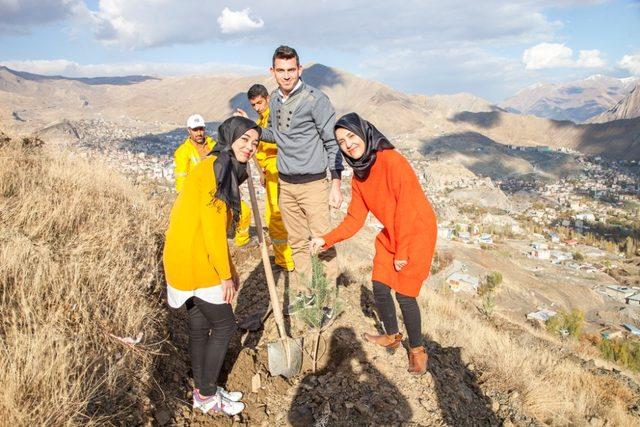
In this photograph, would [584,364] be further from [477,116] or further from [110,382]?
[477,116]

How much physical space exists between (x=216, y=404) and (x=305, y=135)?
2.13 m

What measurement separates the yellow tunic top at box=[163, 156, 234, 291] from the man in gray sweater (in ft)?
4.16

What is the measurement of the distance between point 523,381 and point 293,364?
2.25 m

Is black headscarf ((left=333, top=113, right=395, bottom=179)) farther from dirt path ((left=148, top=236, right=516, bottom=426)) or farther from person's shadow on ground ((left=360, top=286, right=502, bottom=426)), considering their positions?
person's shadow on ground ((left=360, top=286, right=502, bottom=426))

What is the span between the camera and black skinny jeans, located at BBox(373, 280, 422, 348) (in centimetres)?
278

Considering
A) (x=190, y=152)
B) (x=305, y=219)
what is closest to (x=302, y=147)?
(x=305, y=219)

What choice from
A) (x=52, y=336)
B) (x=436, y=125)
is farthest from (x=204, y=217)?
(x=436, y=125)

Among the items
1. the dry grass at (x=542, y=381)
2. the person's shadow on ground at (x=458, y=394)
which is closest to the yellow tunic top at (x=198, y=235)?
the person's shadow on ground at (x=458, y=394)

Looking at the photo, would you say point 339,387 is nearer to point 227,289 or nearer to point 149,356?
point 227,289

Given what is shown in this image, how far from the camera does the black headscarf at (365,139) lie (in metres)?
2.51

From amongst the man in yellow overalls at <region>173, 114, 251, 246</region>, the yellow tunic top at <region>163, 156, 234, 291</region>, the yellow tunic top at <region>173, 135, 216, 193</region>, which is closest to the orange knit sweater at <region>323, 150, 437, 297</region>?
the yellow tunic top at <region>163, 156, 234, 291</region>

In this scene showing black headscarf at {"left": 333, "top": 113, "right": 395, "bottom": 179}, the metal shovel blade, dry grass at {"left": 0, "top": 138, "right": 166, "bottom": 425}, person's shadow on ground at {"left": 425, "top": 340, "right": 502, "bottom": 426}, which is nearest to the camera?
dry grass at {"left": 0, "top": 138, "right": 166, "bottom": 425}

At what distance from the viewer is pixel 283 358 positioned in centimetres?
292

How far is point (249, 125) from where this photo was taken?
2.19 metres
